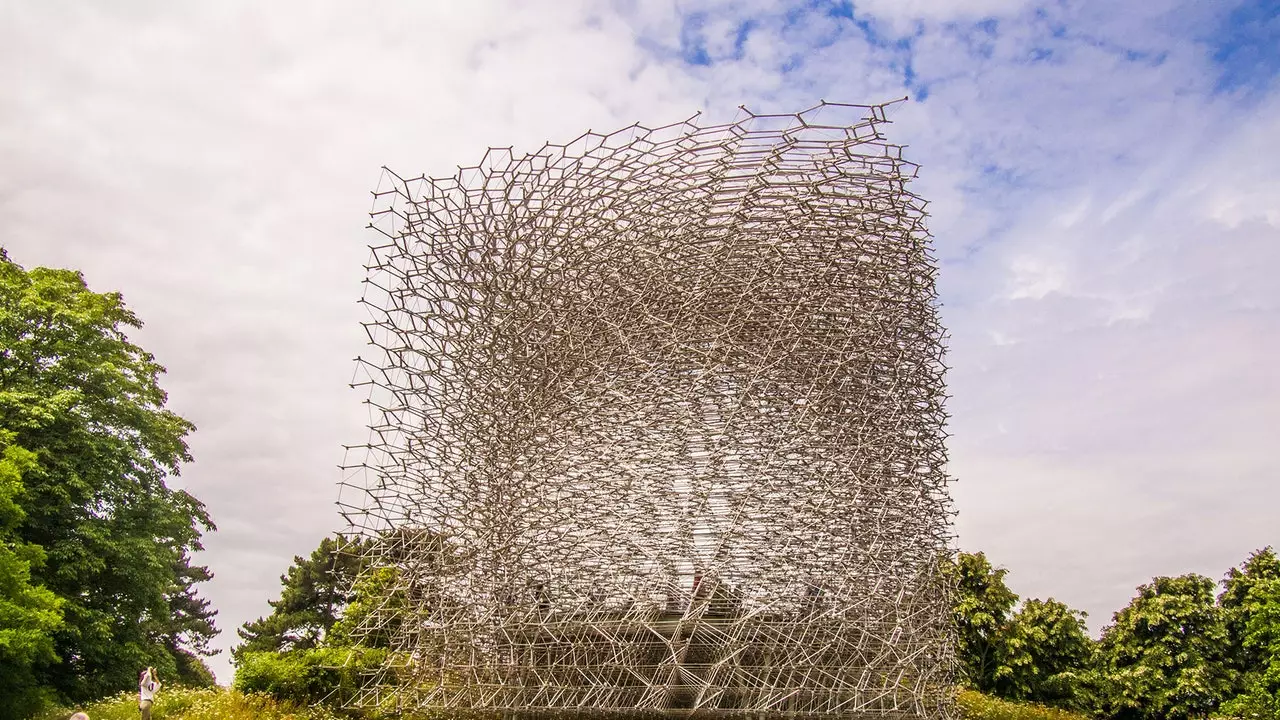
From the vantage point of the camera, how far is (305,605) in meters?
29.4

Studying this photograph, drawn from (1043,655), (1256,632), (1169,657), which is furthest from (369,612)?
(1256,632)

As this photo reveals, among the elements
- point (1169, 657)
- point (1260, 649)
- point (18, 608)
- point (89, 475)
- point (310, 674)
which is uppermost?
point (89, 475)

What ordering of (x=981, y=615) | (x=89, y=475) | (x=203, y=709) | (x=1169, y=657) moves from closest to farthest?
(x=203, y=709)
(x=89, y=475)
(x=1169, y=657)
(x=981, y=615)

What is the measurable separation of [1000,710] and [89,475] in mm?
20175

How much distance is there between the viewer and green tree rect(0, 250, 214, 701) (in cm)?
1750

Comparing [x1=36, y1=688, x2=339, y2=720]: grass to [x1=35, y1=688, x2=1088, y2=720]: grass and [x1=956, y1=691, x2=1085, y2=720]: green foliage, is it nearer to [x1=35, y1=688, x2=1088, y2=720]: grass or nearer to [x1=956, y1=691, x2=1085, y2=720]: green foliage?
[x1=35, y1=688, x2=1088, y2=720]: grass

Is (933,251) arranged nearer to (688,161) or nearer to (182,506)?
(688,161)

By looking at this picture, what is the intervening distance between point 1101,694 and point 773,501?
15.5 meters

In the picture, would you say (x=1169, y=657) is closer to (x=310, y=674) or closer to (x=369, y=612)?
(x=369, y=612)

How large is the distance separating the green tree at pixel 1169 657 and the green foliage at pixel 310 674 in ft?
61.5

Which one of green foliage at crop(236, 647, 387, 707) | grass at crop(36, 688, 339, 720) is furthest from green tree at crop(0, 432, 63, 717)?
green foliage at crop(236, 647, 387, 707)

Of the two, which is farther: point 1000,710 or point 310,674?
point 1000,710

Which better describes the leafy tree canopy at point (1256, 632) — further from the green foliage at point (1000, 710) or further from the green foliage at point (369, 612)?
the green foliage at point (369, 612)

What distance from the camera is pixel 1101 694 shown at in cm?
2411
